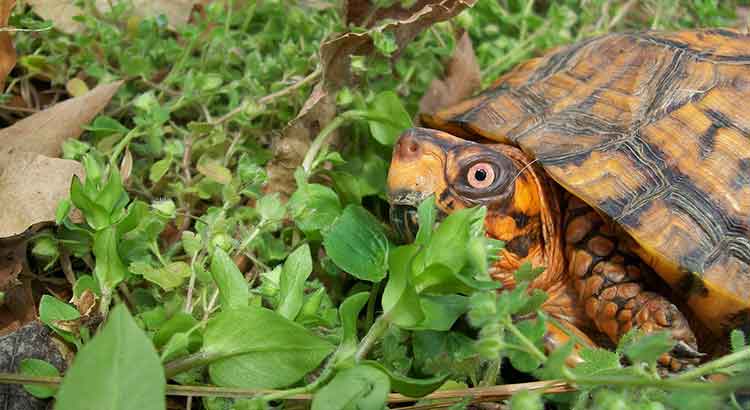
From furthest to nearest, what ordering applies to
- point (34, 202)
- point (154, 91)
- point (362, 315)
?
point (154, 91) < point (362, 315) < point (34, 202)

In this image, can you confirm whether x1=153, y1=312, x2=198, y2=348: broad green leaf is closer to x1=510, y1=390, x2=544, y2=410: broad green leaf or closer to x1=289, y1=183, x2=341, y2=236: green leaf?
x1=289, y1=183, x2=341, y2=236: green leaf

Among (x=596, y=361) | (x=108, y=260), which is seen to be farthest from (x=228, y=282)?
(x=596, y=361)

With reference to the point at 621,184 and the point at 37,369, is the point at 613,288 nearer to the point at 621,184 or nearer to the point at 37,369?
the point at 621,184

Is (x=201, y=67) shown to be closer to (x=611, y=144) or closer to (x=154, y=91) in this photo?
(x=154, y=91)

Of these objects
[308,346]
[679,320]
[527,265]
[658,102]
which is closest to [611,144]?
[658,102]

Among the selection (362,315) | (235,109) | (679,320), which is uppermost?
(235,109)

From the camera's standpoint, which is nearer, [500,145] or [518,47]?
[500,145]

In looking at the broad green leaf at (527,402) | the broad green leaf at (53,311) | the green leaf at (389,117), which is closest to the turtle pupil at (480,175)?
the green leaf at (389,117)
